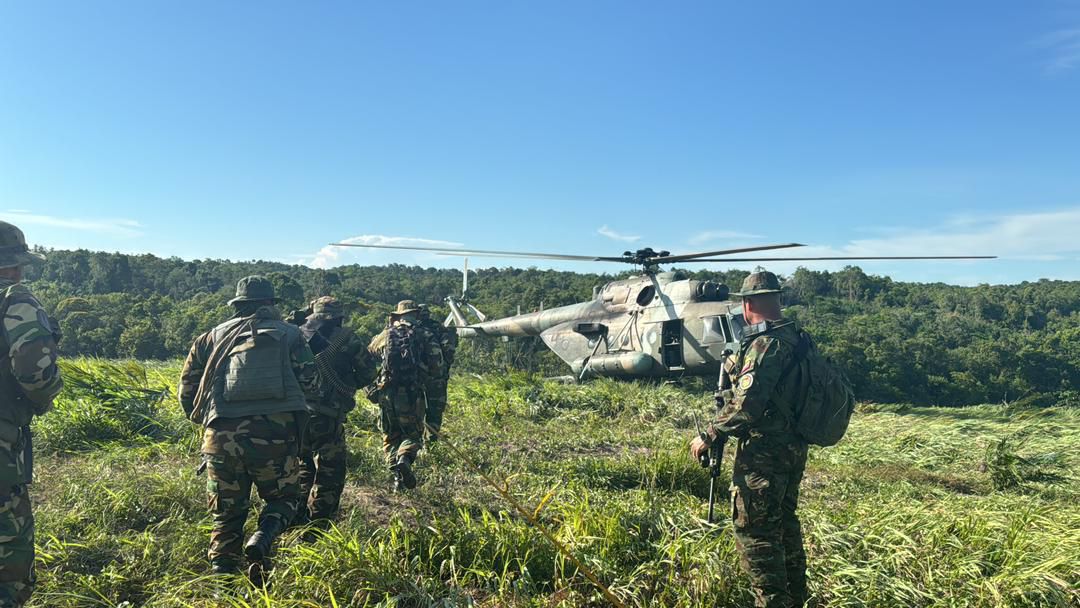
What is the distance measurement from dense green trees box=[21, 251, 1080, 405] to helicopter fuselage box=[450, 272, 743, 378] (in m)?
1.59

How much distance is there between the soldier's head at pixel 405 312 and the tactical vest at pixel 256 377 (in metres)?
2.35

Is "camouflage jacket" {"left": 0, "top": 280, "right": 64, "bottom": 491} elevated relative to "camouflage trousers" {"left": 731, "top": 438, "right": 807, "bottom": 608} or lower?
elevated

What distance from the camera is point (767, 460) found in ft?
10.2

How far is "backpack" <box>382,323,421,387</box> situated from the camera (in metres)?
5.90

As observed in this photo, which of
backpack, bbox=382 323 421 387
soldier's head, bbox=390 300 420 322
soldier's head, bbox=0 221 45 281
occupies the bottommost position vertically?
backpack, bbox=382 323 421 387

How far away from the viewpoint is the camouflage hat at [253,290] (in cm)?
393

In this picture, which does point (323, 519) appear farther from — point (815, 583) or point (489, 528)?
point (815, 583)

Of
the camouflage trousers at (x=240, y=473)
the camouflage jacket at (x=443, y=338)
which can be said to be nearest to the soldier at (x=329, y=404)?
the camouflage trousers at (x=240, y=473)

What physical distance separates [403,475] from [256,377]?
192 cm

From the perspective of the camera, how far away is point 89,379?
738 cm

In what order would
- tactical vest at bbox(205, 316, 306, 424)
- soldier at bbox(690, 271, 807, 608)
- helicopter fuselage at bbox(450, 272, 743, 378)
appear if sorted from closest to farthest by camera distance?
soldier at bbox(690, 271, 807, 608)
tactical vest at bbox(205, 316, 306, 424)
helicopter fuselage at bbox(450, 272, 743, 378)

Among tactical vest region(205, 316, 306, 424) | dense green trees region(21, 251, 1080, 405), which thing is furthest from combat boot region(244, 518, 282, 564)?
dense green trees region(21, 251, 1080, 405)

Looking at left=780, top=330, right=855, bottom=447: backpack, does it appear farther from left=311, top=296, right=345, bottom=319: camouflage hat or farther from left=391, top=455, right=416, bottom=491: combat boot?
left=311, top=296, right=345, bottom=319: camouflage hat

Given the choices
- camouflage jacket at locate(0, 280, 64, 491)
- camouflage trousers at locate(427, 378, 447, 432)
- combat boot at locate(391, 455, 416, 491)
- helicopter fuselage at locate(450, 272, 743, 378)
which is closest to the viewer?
camouflage jacket at locate(0, 280, 64, 491)
